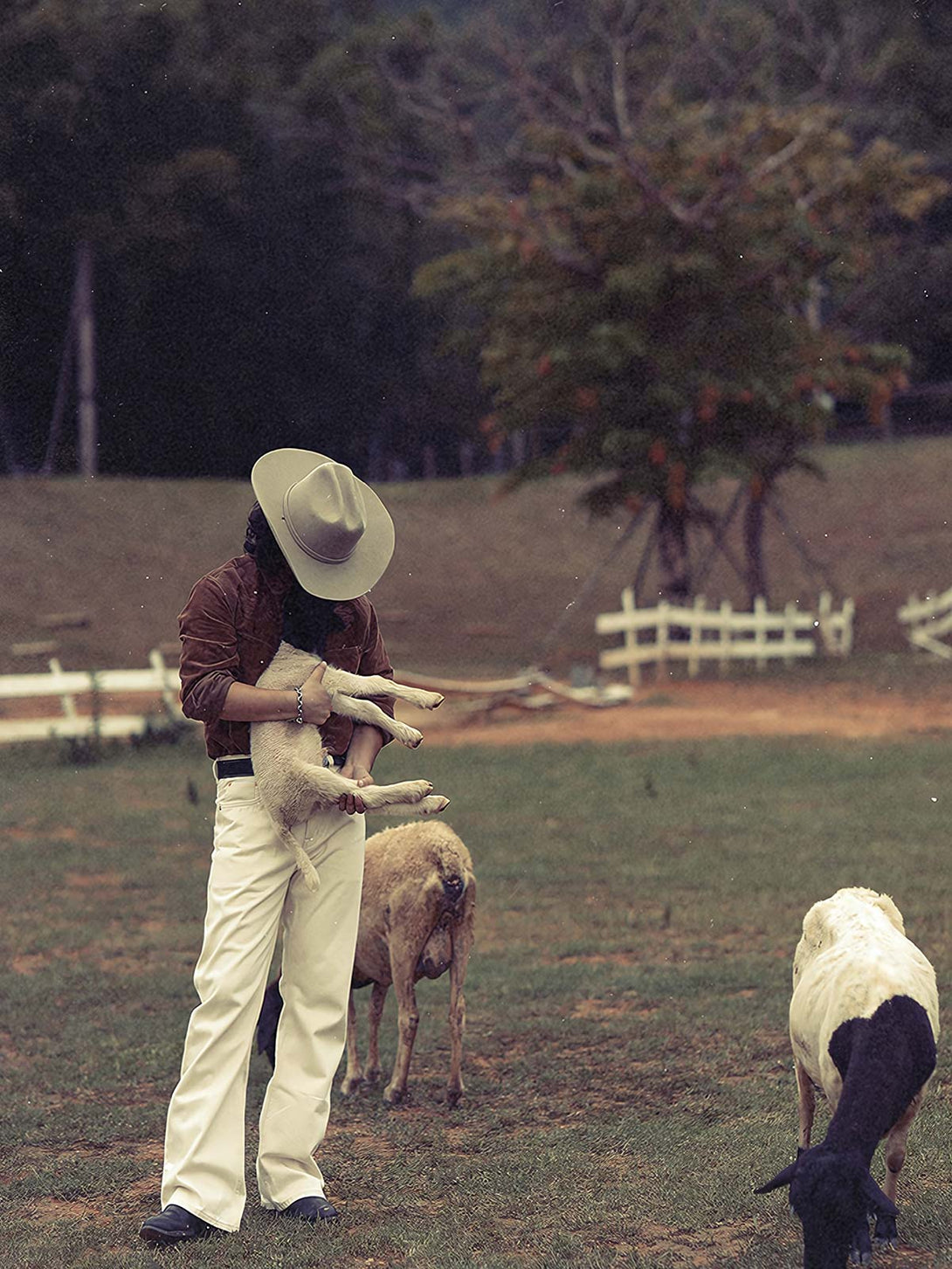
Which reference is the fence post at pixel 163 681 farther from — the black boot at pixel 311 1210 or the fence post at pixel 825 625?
the black boot at pixel 311 1210

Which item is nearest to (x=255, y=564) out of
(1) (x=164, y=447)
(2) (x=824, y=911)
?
(2) (x=824, y=911)

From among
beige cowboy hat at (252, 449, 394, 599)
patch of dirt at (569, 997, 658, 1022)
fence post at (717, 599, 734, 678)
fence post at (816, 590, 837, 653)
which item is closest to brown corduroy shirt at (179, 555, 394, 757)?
beige cowboy hat at (252, 449, 394, 599)

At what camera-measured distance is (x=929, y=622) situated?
28.6 meters

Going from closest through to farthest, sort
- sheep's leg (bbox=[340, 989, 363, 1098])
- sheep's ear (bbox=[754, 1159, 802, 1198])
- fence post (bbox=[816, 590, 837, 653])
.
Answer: sheep's ear (bbox=[754, 1159, 802, 1198]), sheep's leg (bbox=[340, 989, 363, 1098]), fence post (bbox=[816, 590, 837, 653])

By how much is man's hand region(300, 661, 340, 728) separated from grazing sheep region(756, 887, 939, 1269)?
1733mm

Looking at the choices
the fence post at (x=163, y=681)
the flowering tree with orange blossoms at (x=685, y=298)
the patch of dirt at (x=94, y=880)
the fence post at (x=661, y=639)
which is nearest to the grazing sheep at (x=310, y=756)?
the patch of dirt at (x=94, y=880)

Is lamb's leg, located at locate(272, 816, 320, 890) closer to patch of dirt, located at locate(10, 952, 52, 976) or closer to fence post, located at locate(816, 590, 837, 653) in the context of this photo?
patch of dirt, located at locate(10, 952, 52, 976)

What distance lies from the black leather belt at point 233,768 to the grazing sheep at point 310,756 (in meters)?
0.05

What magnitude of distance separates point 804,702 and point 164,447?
2490 centimetres

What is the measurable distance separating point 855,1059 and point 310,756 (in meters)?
1.81

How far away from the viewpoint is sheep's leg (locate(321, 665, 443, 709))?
15.9ft

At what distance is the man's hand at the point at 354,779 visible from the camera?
478 cm

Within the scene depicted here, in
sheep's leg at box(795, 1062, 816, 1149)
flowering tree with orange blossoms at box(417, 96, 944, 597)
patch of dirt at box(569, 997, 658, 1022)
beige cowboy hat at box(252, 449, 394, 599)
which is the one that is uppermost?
flowering tree with orange blossoms at box(417, 96, 944, 597)

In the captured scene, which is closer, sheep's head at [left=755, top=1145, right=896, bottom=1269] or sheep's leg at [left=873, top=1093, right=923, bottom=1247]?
sheep's head at [left=755, top=1145, right=896, bottom=1269]
